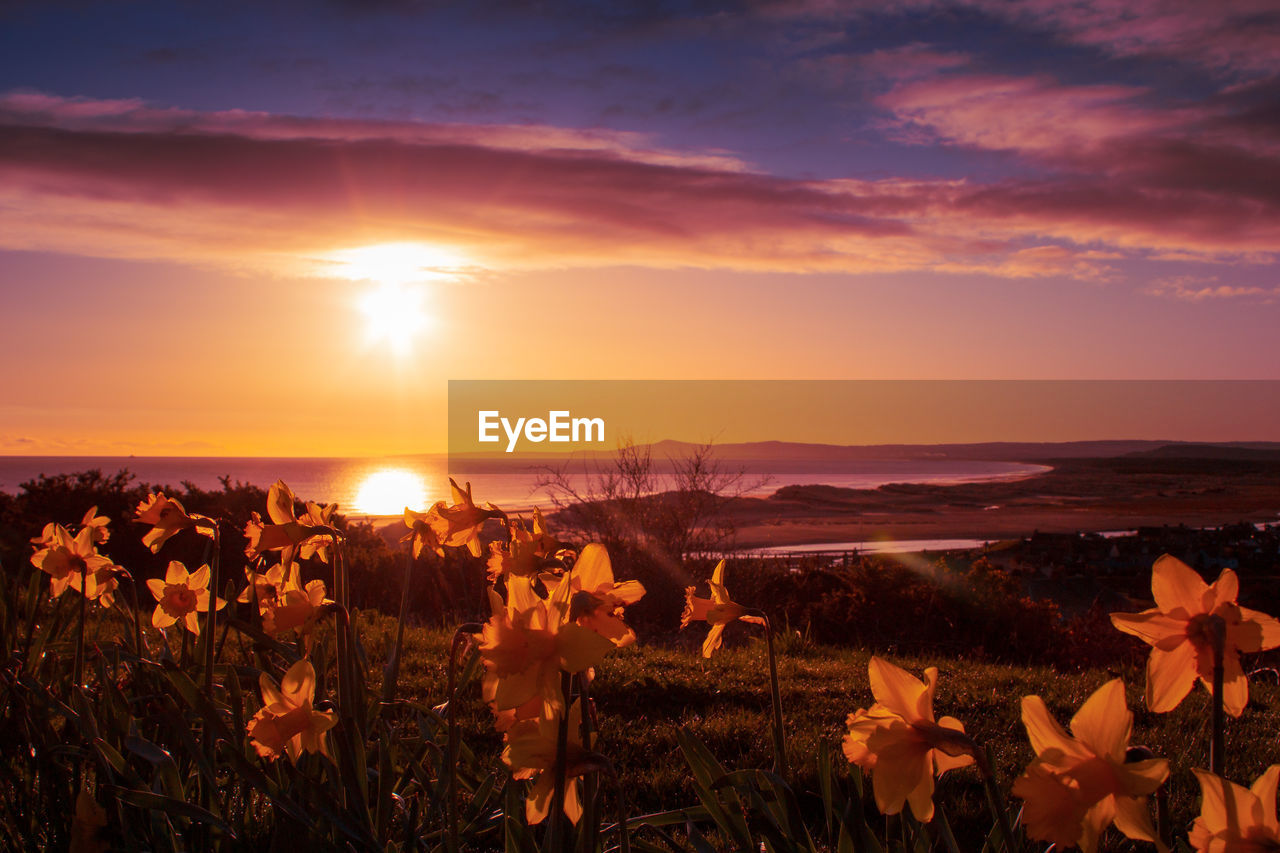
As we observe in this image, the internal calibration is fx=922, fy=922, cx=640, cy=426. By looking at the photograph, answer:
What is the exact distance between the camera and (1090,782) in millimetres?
1137

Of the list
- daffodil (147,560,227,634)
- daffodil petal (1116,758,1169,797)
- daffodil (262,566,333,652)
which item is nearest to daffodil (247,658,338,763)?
daffodil (262,566,333,652)

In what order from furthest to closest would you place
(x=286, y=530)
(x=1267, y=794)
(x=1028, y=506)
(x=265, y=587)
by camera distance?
(x=1028, y=506) < (x=265, y=587) < (x=286, y=530) < (x=1267, y=794)

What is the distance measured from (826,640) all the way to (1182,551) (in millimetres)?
6583

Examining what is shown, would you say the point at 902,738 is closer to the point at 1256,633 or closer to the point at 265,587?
the point at 1256,633

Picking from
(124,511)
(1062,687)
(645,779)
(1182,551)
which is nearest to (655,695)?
(645,779)

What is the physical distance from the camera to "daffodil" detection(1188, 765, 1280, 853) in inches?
42.5

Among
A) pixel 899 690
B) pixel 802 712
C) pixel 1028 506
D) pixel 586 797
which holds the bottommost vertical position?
pixel 1028 506

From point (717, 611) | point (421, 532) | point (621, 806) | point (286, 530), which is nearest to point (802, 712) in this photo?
point (421, 532)

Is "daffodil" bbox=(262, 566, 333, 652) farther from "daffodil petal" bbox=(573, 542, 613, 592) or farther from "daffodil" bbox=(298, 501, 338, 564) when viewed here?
"daffodil petal" bbox=(573, 542, 613, 592)

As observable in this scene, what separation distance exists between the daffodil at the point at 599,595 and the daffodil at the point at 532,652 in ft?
0.14

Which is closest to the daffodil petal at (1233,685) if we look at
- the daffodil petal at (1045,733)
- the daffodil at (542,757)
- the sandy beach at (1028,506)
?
the daffodil petal at (1045,733)

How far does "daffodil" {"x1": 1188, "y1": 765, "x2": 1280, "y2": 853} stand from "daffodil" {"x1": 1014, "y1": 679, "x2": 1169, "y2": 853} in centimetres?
7

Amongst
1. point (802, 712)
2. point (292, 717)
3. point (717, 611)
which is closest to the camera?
point (292, 717)

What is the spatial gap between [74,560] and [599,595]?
221 cm
